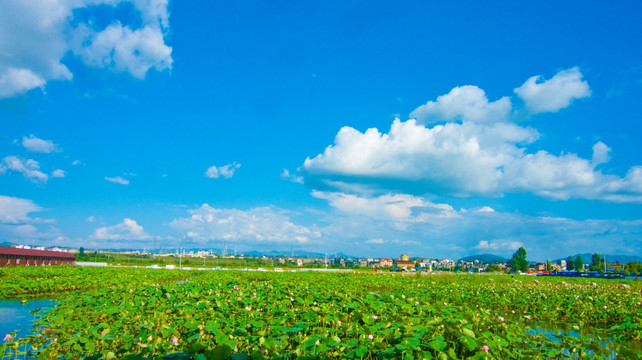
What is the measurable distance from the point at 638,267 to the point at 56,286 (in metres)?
97.8

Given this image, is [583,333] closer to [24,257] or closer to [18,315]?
[18,315]

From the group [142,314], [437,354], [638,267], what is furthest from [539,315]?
[638,267]

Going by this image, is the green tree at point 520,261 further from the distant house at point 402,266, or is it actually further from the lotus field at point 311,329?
the lotus field at point 311,329

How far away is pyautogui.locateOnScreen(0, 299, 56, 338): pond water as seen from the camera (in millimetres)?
8852

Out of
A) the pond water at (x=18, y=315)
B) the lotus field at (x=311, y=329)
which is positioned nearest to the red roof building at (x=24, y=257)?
the pond water at (x=18, y=315)

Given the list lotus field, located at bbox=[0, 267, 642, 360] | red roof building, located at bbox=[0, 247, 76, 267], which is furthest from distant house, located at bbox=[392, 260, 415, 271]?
lotus field, located at bbox=[0, 267, 642, 360]

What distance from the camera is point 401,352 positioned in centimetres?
460

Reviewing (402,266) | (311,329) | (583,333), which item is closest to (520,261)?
(402,266)

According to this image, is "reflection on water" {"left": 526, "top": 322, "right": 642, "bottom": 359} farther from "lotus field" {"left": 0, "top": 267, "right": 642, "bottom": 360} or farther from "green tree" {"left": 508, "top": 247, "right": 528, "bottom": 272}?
"green tree" {"left": 508, "top": 247, "right": 528, "bottom": 272}

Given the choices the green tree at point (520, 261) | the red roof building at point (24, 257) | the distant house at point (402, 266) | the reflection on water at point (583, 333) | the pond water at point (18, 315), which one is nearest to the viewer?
the reflection on water at point (583, 333)

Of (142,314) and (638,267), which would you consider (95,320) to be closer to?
(142,314)

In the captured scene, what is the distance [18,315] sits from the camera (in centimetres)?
1120

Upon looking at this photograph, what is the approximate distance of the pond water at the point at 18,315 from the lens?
885cm

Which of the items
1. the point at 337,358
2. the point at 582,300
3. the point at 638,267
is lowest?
the point at 638,267
